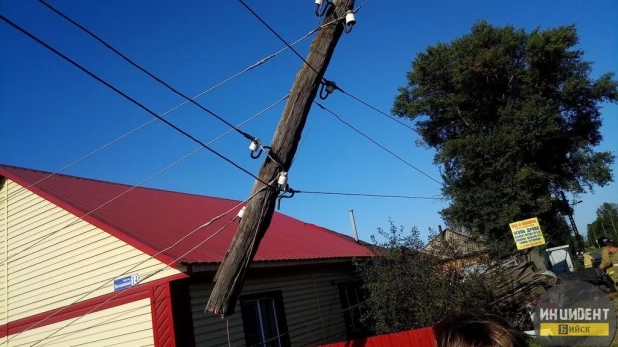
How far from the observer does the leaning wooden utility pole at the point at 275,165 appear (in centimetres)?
596

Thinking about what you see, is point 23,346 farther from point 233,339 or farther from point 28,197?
point 233,339

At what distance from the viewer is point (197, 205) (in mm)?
15305

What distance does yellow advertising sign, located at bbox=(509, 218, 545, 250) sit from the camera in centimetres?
1609

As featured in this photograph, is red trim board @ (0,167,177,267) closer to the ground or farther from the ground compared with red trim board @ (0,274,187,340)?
farther from the ground

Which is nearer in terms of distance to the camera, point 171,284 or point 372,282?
point 171,284

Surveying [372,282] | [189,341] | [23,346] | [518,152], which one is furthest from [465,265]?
[518,152]

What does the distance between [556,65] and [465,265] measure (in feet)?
71.8

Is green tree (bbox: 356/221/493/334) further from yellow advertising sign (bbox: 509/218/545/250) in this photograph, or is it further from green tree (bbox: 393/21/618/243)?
green tree (bbox: 393/21/618/243)

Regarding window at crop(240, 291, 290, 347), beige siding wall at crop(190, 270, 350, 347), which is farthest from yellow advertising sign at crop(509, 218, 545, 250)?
window at crop(240, 291, 290, 347)

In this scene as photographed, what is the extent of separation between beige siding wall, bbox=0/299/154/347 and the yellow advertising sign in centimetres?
1240

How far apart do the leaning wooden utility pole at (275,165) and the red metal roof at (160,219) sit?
2724mm

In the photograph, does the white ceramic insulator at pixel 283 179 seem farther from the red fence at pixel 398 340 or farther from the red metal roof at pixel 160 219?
the red fence at pixel 398 340

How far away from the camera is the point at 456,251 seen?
A: 1134 cm

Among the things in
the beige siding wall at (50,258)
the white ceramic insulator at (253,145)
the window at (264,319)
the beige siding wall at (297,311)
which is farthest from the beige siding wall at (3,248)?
the white ceramic insulator at (253,145)
